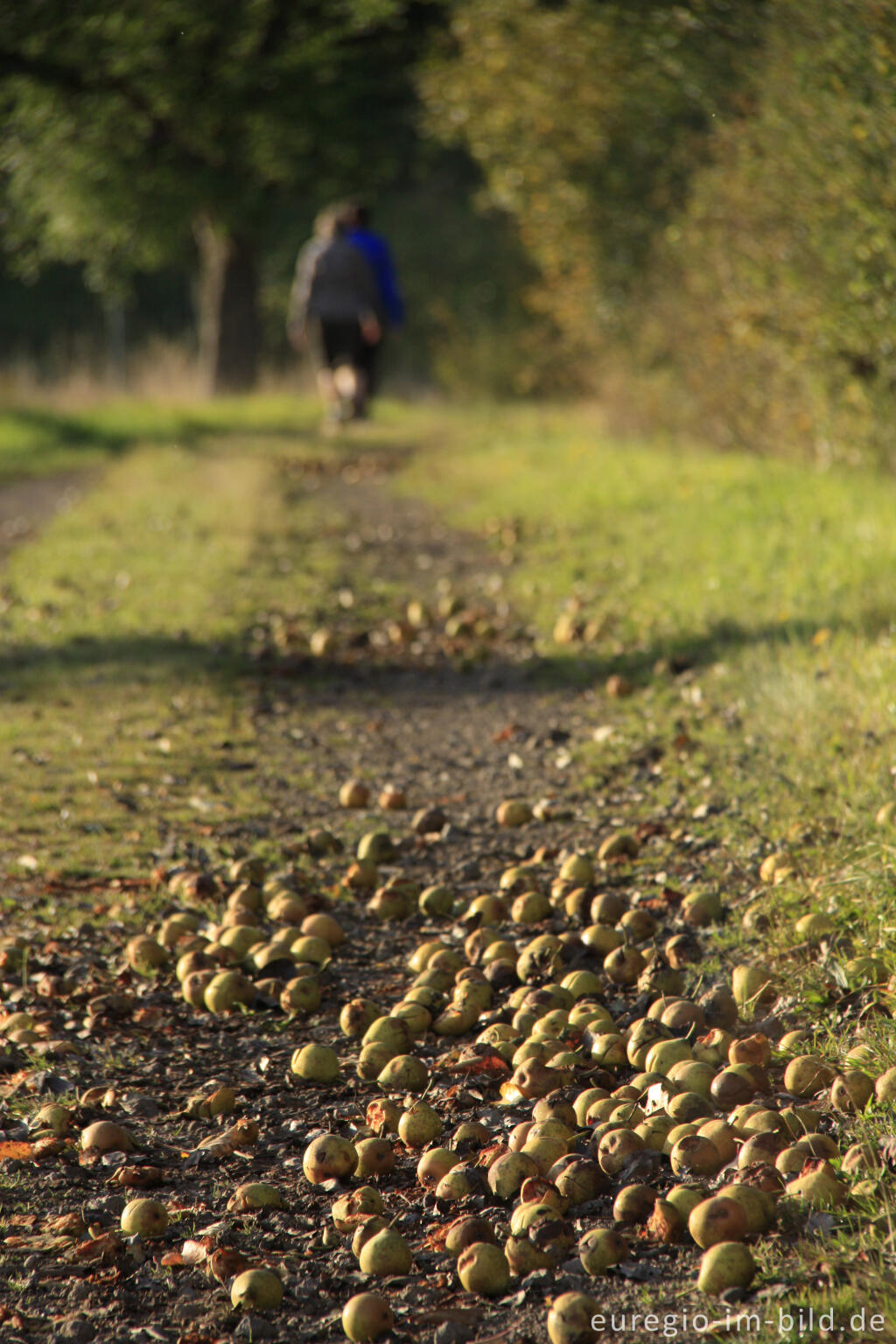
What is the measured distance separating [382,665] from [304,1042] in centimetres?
326

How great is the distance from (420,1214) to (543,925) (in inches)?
51.3

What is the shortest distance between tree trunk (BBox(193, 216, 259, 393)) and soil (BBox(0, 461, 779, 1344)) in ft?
52.2

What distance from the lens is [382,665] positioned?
632 centimetres

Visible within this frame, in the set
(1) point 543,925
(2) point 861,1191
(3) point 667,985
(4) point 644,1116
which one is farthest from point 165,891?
(2) point 861,1191

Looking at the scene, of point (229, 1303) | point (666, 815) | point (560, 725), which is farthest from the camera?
point (560, 725)

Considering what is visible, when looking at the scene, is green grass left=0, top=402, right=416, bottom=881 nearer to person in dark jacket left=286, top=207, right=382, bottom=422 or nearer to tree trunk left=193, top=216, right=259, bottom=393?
person in dark jacket left=286, top=207, right=382, bottom=422

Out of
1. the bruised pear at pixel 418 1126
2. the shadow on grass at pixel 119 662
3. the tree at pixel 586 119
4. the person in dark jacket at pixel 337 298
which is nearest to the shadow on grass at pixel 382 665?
the shadow on grass at pixel 119 662

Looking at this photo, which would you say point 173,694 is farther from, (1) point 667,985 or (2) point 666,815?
(1) point 667,985

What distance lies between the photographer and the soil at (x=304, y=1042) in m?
2.21

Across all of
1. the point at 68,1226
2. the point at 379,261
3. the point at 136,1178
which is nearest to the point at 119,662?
the point at 136,1178

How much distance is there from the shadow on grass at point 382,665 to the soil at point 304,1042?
40 millimetres

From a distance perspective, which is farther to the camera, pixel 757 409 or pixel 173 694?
pixel 757 409

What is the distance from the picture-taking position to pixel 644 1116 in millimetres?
2627

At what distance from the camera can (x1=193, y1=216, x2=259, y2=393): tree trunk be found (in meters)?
20.8
